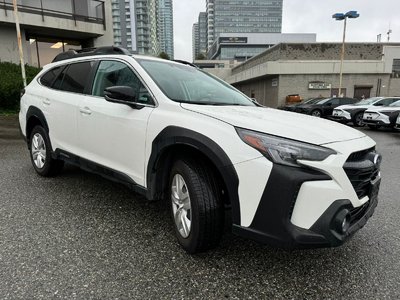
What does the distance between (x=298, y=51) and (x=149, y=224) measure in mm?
27970

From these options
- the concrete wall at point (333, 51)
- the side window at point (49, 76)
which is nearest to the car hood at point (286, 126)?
A: the side window at point (49, 76)

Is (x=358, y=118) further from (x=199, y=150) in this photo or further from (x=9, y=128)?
(x=199, y=150)

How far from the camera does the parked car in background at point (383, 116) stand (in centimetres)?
1222

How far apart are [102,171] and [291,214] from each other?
212 cm

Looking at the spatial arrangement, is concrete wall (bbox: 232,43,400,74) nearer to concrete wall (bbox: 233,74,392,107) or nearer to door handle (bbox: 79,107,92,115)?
concrete wall (bbox: 233,74,392,107)

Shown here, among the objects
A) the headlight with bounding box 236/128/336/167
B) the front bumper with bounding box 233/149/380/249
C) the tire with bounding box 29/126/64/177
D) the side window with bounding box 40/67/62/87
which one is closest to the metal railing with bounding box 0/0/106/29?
the side window with bounding box 40/67/62/87

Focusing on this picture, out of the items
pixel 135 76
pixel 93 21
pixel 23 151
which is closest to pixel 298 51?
pixel 93 21

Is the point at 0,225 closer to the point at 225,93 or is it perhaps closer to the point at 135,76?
the point at 135,76

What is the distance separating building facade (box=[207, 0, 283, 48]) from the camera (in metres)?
145

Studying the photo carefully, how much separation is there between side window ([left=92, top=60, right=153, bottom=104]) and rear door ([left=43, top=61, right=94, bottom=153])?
23 cm

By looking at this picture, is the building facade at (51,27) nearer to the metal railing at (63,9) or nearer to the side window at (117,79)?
the metal railing at (63,9)

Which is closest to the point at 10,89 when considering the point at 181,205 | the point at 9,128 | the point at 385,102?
the point at 9,128

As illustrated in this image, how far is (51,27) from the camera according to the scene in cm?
1694

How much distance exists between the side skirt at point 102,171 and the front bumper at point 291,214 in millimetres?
1256
